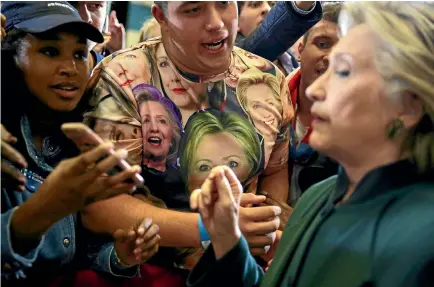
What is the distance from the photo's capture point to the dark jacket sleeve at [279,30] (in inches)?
38.4

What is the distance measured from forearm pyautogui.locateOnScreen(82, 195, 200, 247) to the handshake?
0.07 m

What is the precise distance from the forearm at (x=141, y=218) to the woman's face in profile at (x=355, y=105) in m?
0.21

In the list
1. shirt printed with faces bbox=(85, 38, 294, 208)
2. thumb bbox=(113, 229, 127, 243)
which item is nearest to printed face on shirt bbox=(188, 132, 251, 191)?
shirt printed with faces bbox=(85, 38, 294, 208)

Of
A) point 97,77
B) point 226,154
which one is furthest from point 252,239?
point 97,77

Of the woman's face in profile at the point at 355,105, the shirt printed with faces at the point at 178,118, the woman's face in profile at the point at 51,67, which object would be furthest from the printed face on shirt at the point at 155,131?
the woman's face in profile at the point at 355,105

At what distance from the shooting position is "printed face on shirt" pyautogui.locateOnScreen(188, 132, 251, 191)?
83 centimetres

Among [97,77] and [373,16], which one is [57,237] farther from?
[373,16]

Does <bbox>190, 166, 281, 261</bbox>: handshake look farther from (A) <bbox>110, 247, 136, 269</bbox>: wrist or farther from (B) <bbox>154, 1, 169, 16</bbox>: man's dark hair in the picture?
(B) <bbox>154, 1, 169, 16</bbox>: man's dark hair

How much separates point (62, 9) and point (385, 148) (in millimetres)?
407

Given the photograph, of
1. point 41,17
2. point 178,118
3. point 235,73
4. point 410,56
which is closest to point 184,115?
point 178,118

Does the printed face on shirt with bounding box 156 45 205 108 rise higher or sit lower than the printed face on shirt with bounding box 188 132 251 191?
higher

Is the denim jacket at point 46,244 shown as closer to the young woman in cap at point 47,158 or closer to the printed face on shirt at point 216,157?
the young woman in cap at point 47,158

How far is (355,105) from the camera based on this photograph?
2.11 feet

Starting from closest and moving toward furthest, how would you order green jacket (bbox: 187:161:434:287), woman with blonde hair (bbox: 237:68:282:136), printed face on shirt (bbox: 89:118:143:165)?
green jacket (bbox: 187:161:434:287), printed face on shirt (bbox: 89:118:143:165), woman with blonde hair (bbox: 237:68:282:136)
